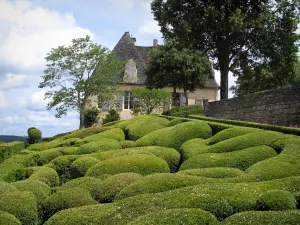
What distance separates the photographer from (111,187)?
27.8ft

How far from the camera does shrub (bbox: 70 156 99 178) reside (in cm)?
1199

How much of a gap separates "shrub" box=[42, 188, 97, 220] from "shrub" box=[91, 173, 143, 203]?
0.67 feet

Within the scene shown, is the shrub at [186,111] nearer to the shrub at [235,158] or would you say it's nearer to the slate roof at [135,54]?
the shrub at [235,158]

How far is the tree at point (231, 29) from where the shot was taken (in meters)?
26.9

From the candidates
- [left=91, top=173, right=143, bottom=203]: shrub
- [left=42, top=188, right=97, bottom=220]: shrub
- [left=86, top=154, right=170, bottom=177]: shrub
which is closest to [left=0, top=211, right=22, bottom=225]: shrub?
[left=42, top=188, right=97, bottom=220]: shrub

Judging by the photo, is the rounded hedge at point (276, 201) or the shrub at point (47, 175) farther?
the shrub at point (47, 175)

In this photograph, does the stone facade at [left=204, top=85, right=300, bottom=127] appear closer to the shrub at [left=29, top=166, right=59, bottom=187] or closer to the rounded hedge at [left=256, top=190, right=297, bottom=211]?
the shrub at [left=29, top=166, right=59, bottom=187]

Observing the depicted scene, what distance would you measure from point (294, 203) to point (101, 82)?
30631mm

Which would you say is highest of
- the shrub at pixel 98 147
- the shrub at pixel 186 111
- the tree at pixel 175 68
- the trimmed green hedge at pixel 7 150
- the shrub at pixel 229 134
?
the tree at pixel 175 68

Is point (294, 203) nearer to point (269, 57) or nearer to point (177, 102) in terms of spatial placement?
point (269, 57)

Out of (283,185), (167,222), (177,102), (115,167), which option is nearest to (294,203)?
(283,185)

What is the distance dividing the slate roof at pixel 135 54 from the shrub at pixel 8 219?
1507 inches

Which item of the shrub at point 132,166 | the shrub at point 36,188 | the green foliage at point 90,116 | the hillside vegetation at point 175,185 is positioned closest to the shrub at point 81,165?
the hillside vegetation at point 175,185

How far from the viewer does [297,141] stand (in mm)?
10000
